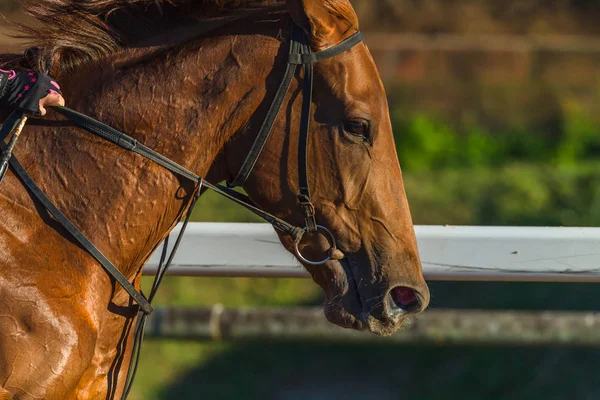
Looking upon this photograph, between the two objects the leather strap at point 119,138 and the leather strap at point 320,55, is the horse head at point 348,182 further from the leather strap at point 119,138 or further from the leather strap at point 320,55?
the leather strap at point 119,138

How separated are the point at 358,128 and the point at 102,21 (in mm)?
874

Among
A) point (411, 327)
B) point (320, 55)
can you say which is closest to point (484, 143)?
point (411, 327)

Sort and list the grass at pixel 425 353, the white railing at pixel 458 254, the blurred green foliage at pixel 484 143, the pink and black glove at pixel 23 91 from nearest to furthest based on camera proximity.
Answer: the pink and black glove at pixel 23 91, the white railing at pixel 458 254, the grass at pixel 425 353, the blurred green foliage at pixel 484 143

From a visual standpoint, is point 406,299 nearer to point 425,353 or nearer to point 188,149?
point 188,149

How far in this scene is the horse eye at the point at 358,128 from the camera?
2523 millimetres

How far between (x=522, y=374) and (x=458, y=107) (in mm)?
3219

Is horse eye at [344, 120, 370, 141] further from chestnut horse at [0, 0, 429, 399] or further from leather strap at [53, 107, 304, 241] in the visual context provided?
leather strap at [53, 107, 304, 241]

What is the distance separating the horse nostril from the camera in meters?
2.59

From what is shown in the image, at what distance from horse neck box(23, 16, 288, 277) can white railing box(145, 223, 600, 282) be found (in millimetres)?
844

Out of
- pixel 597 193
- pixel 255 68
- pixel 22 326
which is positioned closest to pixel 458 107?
pixel 597 193

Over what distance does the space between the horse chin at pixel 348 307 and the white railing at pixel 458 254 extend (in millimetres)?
733

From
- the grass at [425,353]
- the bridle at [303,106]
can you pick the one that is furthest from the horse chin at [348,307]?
the grass at [425,353]

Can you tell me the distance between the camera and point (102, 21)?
2609 mm

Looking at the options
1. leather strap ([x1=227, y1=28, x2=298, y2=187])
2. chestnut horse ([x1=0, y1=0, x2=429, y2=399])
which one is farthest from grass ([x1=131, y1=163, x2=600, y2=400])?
leather strap ([x1=227, y1=28, x2=298, y2=187])
